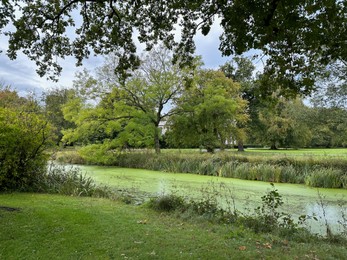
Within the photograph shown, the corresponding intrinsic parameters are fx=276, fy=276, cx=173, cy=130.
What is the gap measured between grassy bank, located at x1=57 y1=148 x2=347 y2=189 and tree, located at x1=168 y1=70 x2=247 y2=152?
346 cm

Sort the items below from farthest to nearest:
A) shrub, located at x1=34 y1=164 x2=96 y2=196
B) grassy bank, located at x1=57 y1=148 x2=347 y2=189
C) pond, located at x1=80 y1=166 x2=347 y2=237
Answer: grassy bank, located at x1=57 y1=148 x2=347 y2=189
shrub, located at x1=34 y1=164 x2=96 y2=196
pond, located at x1=80 y1=166 x2=347 y2=237

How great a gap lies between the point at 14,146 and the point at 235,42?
217 inches

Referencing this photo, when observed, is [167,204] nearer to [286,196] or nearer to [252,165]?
[286,196]

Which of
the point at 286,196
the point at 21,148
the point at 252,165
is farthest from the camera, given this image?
the point at 252,165

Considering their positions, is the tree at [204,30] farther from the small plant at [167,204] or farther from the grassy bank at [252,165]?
the grassy bank at [252,165]

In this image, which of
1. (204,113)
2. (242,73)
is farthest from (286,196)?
(242,73)

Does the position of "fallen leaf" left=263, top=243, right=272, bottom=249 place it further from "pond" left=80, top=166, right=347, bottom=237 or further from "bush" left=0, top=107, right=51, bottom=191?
"bush" left=0, top=107, right=51, bottom=191

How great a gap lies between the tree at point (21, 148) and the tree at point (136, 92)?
27.1ft

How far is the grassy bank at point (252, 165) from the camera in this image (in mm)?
9469

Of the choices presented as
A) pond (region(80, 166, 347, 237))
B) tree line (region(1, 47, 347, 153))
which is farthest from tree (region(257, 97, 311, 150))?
pond (region(80, 166, 347, 237))

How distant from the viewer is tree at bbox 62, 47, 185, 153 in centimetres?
1571

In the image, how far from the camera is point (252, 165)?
37.5 ft

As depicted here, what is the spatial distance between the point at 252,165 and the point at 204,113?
6.06 m

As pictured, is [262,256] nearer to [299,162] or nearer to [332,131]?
[299,162]
